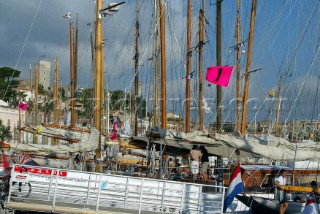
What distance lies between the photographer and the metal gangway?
16062 millimetres

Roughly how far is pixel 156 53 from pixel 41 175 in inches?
634

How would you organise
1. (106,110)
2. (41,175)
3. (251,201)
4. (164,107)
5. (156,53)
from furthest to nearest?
1. (106,110)
2. (156,53)
3. (164,107)
4. (251,201)
5. (41,175)

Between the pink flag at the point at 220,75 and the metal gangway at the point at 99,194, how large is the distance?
9.06 meters

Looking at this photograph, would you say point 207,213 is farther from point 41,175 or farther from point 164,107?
point 164,107

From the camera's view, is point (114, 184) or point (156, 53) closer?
point (114, 184)

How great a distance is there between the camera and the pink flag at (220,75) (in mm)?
25484

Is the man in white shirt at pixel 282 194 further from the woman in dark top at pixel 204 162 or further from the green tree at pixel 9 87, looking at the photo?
the green tree at pixel 9 87

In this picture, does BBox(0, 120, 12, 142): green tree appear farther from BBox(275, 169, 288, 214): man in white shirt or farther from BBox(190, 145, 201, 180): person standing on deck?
BBox(275, 169, 288, 214): man in white shirt

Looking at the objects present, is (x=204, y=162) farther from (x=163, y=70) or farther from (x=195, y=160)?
(x=163, y=70)

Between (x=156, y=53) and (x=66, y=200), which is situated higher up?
(x=156, y=53)

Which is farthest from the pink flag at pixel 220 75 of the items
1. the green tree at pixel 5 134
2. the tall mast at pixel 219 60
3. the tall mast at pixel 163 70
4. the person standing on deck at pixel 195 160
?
the green tree at pixel 5 134

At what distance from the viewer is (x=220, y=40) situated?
1081 inches

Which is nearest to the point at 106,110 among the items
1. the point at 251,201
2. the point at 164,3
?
the point at 164,3

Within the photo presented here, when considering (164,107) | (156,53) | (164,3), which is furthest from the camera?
(156,53)
